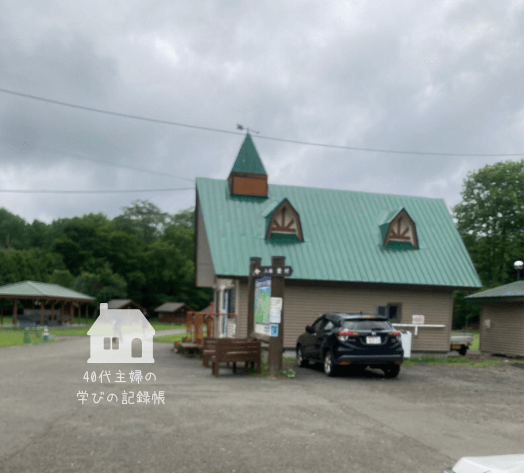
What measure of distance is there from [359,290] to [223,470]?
16571mm

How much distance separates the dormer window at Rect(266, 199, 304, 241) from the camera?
22.7 m

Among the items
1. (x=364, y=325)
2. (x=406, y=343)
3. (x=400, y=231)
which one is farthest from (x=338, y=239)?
(x=364, y=325)

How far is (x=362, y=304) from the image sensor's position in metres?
22.0

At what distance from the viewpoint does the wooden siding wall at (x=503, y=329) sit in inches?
894

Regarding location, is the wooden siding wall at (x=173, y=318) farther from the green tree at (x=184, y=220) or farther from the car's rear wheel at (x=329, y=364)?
the car's rear wheel at (x=329, y=364)

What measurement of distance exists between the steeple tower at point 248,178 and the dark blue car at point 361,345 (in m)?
10.7

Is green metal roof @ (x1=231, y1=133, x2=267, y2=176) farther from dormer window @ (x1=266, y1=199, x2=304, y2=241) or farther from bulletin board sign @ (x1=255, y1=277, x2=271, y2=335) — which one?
bulletin board sign @ (x1=255, y1=277, x2=271, y2=335)

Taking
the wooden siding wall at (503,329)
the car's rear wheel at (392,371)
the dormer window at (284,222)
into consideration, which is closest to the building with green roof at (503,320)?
the wooden siding wall at (503,329)

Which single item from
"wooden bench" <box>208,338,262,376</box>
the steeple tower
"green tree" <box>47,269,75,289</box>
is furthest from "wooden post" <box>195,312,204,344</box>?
"green tree" <box>47,269,75,289</box>

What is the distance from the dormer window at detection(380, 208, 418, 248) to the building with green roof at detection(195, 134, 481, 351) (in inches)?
1.7

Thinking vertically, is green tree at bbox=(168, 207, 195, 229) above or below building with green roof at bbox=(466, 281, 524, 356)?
above

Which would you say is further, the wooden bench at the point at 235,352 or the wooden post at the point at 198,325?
the wooden post at the point at 198,325

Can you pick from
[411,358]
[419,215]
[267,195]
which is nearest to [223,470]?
[411,358]

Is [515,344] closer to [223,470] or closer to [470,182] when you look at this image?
[223,470]
